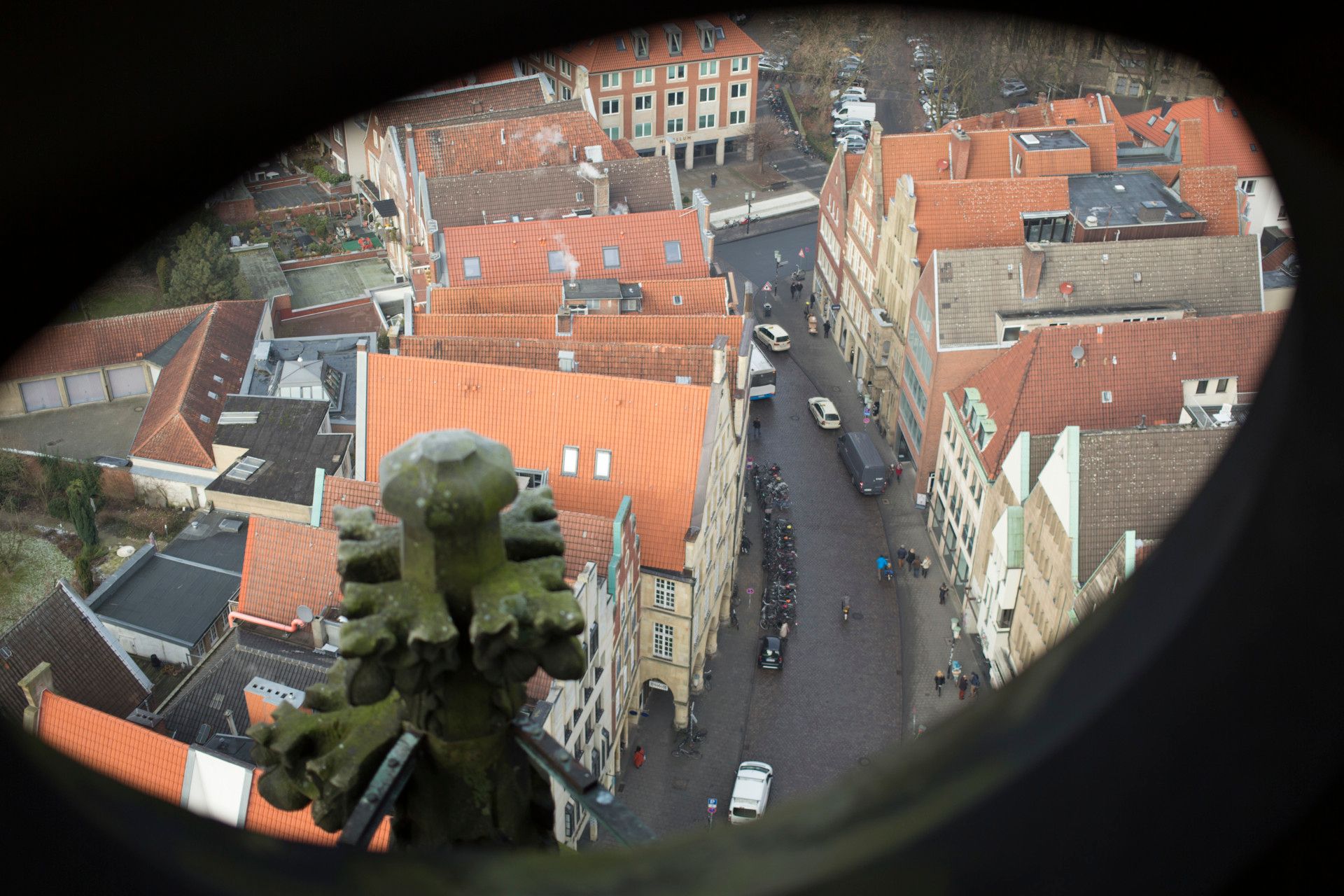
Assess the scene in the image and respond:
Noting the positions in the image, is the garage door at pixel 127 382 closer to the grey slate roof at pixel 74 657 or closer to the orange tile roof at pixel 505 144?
the orange tile roof at pixel 505 144

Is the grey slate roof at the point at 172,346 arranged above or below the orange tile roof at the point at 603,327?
below

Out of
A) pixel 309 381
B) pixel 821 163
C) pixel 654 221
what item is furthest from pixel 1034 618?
pixel 821 163

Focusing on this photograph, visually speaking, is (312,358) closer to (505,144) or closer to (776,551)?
(505,144)

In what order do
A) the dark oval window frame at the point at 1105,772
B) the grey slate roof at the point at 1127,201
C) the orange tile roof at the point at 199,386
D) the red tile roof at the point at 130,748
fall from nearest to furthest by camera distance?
the dark oval window frame at the point at 1105,772 → the red tile roof at the point at 130,748 → the orange tile roof at the point at 199,386 → the grey slate roof at the point at 1127,201

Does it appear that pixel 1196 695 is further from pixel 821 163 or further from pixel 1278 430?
pixel 821 163

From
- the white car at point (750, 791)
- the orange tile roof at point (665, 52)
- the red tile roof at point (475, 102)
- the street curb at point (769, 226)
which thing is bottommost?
the white car at point (750, 791)

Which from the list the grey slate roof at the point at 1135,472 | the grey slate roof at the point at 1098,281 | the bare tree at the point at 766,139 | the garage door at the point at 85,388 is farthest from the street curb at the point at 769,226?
the grey slate roof at the point at 1135,472
